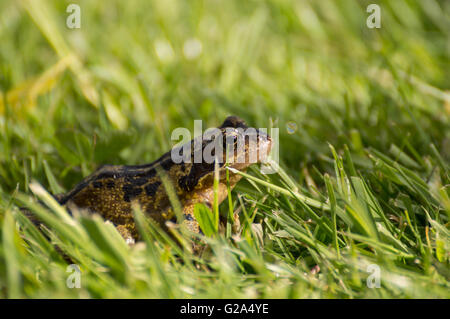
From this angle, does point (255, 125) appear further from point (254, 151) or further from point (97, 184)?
point (97, 184)

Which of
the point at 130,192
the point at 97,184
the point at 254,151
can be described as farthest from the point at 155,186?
the point at 254,151

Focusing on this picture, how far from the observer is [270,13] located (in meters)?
6.33

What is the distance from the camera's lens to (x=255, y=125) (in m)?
3.86

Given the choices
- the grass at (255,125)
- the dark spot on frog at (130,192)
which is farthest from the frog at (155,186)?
the grass at (255,125)

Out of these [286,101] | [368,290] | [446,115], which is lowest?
[368,290]

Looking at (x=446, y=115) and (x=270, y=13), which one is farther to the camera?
(x=270, y=13)

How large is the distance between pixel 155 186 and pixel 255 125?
133 centimetres

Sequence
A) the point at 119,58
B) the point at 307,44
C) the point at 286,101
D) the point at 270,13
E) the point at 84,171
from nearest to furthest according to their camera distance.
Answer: the point at 84,171 → the point at 286,101 → the point at 119,58 → the point at 307,44 → the point at 270,13

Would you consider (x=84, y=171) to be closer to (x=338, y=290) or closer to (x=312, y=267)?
(x=312, y=267)

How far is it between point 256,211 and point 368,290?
0.79 meters

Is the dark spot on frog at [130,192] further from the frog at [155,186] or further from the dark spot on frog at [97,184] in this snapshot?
the dark spot on frog at [97,184]
